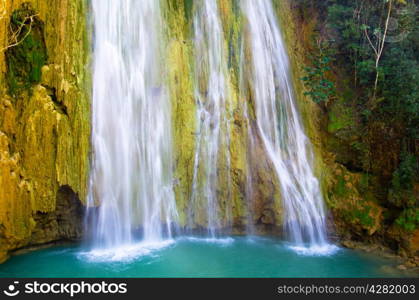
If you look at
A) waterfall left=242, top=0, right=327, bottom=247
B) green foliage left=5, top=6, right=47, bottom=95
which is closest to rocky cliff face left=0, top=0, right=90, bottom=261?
green foliage left=5, top=6, right=47, bottom=95

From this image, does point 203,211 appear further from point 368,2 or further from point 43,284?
point 368,2

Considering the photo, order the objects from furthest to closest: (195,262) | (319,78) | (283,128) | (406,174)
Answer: (319,78)
(283,128)
(406,174)
(195,262)

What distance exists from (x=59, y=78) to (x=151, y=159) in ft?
10.2

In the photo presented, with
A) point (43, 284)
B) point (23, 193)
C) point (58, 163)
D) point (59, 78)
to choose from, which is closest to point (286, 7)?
point (59, 78)

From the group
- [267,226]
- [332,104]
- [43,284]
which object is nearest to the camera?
[43,284]

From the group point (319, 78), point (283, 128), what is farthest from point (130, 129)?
point (319, 78)

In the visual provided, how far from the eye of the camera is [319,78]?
12.8 metres

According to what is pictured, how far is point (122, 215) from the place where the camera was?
1000cm

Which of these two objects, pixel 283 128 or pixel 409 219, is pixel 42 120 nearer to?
pixel 283 128

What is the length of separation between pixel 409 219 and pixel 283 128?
4303 mm

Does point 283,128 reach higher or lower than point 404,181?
higher

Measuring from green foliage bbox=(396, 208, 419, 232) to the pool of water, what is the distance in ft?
3.97

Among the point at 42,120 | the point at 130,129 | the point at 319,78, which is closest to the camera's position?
the point at 42,120

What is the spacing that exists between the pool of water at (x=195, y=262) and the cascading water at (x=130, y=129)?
74 cm
